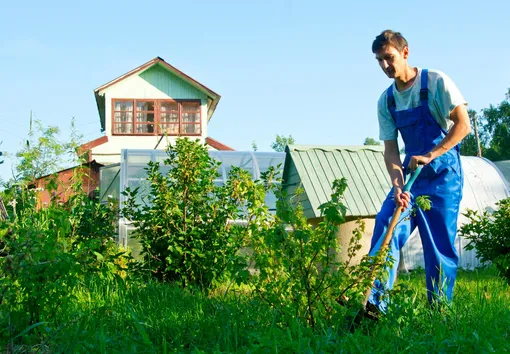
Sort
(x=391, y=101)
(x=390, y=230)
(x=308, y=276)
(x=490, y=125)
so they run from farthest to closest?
(x=490, y=125) < (x=391, y=101) < (x=390, y=230) < (x=308, y=276)

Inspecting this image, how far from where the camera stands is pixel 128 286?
5.90 metres

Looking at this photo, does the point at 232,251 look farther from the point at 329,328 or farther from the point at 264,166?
the point at 264,166

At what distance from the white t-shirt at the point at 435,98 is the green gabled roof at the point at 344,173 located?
4201 mm

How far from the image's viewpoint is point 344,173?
9.76 m

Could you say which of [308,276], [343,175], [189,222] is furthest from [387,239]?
[343,175]

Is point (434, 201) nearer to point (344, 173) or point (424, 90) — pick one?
point (424, 90)

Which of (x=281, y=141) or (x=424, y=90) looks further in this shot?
(x=281, y=141)

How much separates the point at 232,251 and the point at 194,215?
538 mm

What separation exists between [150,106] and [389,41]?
2807 centimetres

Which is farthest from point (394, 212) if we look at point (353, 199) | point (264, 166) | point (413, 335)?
point (264, 166)

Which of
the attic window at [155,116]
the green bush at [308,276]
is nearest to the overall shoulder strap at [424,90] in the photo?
the green bush at [308,276]

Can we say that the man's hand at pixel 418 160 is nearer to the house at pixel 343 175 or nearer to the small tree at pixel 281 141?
the house at pixel 343 175

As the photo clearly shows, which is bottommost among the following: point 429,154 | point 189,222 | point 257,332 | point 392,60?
point 257,332

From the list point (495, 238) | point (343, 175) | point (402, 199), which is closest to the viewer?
point (402, 199)
